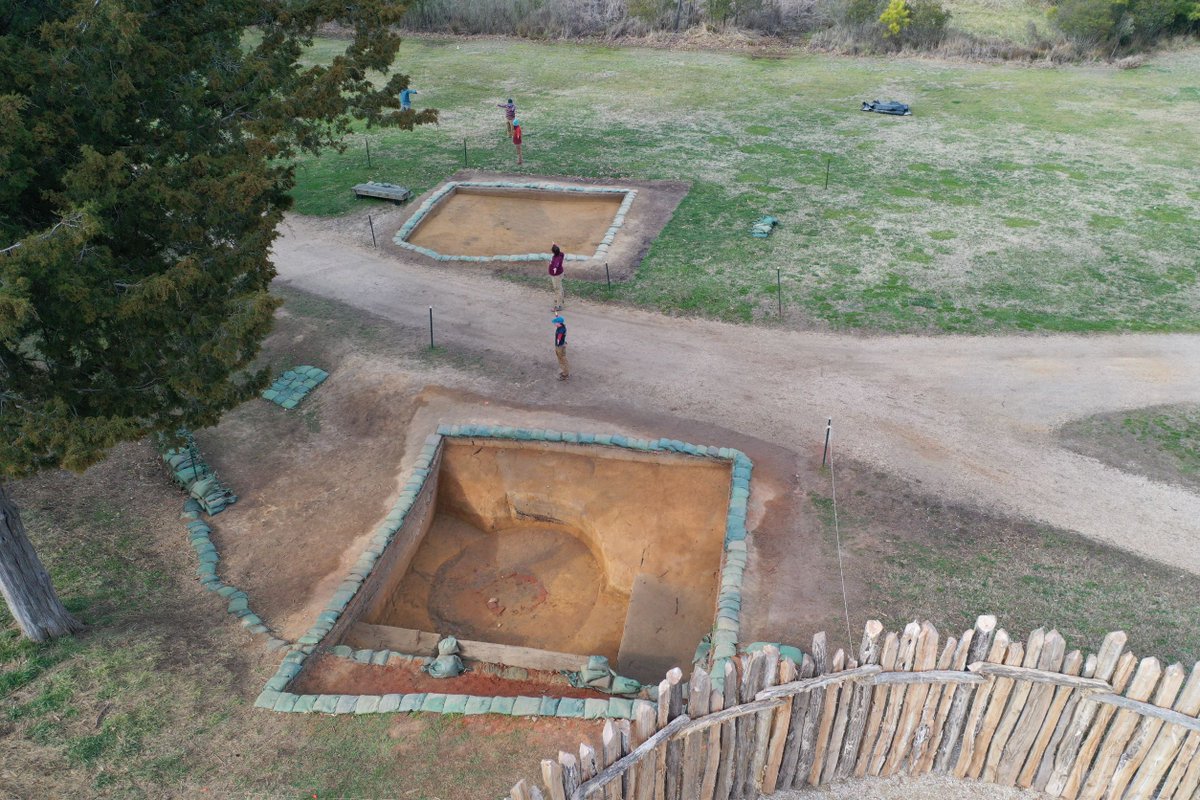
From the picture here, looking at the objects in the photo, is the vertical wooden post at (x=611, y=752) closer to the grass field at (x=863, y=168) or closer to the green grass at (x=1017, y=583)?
the green grass at (x=1017, y=583)

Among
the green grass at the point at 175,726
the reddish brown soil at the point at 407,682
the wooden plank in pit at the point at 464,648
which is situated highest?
the green grass at the point at 175,726

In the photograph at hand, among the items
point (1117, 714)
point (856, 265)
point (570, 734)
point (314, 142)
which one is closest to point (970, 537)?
point (1117, 714)

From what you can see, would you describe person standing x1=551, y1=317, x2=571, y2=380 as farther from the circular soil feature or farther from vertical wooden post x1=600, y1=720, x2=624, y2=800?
vertical wooden post x1=600, y1=720, x2=624, y2=800

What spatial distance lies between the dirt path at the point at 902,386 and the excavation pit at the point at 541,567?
1.64 meters

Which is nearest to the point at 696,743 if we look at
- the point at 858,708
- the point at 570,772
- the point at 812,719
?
the point at 812,719

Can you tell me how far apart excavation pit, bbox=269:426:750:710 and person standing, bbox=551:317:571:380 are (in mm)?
1981

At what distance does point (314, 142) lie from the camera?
17.1 m

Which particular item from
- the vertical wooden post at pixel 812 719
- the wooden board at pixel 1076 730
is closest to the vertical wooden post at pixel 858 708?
the vertical wooden post at pixel 812 719

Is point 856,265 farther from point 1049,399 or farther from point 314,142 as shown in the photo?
point 314,142

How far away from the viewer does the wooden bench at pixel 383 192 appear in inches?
973

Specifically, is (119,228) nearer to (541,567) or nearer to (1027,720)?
(541,567)

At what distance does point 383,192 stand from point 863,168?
1396 cm

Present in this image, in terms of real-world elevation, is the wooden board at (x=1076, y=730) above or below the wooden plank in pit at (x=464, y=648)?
→ above

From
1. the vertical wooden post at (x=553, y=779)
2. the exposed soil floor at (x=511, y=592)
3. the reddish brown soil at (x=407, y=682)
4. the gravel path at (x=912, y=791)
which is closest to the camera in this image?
the vertical wooden post at (x=553, y=779)
